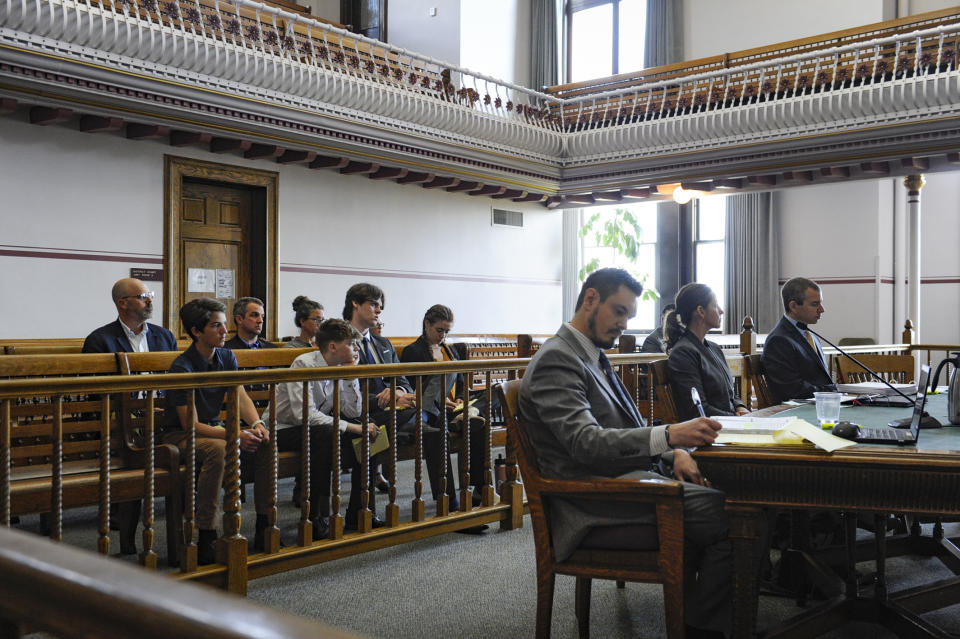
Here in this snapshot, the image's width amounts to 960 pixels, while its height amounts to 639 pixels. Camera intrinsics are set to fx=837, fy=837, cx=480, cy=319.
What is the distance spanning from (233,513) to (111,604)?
2877 millimetres

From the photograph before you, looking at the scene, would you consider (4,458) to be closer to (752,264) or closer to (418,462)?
(418,462)

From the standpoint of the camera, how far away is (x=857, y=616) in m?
2.92

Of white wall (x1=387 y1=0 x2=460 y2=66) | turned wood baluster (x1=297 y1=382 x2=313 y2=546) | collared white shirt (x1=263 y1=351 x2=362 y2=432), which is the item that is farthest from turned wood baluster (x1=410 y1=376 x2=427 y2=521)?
white wall (x1=387 y1=0 x2=460 y2=66)

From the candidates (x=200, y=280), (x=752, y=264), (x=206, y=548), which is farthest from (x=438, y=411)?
(x=752, y=264)

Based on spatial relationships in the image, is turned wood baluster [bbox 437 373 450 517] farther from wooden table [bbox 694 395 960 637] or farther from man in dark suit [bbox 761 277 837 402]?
wooden table [bbox 694 395 960 637]

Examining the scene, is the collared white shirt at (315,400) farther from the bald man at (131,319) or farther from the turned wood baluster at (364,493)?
the bald man at (131,319)

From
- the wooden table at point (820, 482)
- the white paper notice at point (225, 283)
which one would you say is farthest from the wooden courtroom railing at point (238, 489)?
the white paper notice at point (225, 283)

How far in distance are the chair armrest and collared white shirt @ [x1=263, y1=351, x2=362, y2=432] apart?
1.82 metres

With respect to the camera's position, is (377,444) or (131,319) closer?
(377,444)

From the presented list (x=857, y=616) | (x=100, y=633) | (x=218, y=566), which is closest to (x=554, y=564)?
(x=857, y=616)

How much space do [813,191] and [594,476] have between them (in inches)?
452

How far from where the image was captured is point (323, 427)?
393 cm

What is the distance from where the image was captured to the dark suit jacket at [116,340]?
4602 millimetres

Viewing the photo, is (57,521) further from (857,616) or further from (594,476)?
(857,616)
